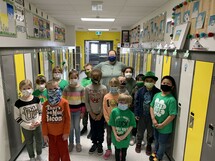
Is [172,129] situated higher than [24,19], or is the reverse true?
[24,19]

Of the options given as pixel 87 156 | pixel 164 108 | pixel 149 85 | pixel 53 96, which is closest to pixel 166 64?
pixel 149 85

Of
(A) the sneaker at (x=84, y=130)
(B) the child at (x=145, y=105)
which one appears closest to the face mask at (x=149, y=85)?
(B) the child at (x=145, y=105)

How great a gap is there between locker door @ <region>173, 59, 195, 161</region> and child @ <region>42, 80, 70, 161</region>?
1380 millimetres

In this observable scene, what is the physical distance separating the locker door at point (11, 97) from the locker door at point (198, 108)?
223 cm

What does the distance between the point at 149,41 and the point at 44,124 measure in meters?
3.81

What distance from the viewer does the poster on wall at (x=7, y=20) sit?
9.44 feet

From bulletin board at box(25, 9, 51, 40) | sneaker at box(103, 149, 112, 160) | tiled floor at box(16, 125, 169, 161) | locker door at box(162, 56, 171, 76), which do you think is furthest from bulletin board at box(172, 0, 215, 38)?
bulletin board at box(25, 9, 51, 40)

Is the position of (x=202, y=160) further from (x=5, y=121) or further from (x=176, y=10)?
(x=176, y=10)

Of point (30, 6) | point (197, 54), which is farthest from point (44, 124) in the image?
point (30, 6)

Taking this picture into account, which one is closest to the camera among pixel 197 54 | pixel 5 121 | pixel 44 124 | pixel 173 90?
pixel 197 54

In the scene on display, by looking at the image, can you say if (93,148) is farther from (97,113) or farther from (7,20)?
(7,20)

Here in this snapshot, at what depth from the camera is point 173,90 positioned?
7.73ft

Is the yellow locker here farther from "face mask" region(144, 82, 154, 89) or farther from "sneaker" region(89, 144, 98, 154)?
"face mask" region(144, 82, 154, 89)

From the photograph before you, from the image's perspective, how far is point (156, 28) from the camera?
4297 millimetres
